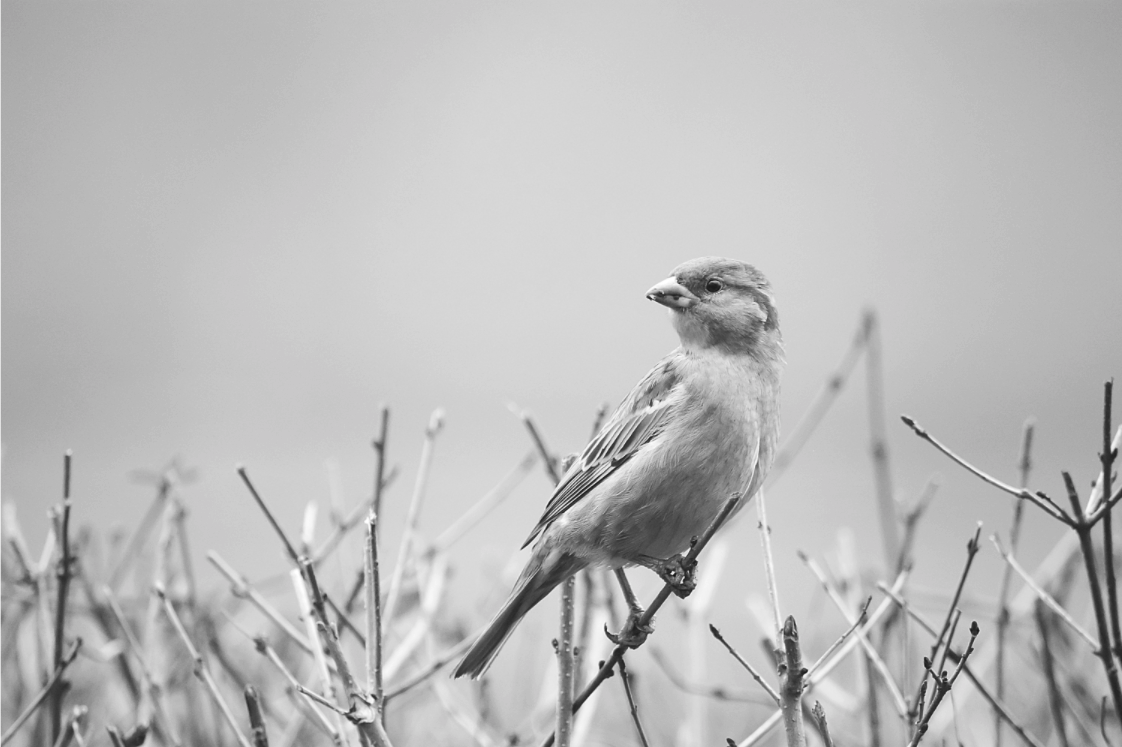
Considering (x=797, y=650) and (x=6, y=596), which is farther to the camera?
(x=6, y=596)

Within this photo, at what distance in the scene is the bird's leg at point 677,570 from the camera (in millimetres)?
2537

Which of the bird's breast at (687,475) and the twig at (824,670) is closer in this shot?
the twig at (824,670)

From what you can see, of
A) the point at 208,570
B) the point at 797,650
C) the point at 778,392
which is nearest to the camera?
the point at 797,650

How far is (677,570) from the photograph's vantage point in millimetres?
2611

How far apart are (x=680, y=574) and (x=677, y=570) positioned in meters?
0.08

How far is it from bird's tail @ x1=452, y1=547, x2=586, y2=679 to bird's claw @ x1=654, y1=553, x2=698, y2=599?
0.24 metres

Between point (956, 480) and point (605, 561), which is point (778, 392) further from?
point (956, 480)

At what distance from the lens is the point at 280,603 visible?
4.78m

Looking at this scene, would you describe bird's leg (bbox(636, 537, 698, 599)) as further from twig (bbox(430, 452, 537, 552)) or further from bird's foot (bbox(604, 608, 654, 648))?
twig (bbox(430, 452, 537, 552))

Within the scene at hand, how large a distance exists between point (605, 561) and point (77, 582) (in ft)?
5.39

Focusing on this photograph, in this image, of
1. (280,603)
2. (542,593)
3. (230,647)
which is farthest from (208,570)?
(542,593)

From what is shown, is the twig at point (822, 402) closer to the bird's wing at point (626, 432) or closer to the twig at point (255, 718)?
the bird's wing at point (626, 432)

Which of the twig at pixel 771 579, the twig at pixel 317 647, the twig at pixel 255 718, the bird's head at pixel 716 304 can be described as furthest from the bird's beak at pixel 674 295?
the twig at pixel 255 718

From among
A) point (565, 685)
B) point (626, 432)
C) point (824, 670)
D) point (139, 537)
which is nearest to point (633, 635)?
point (565, 685)
